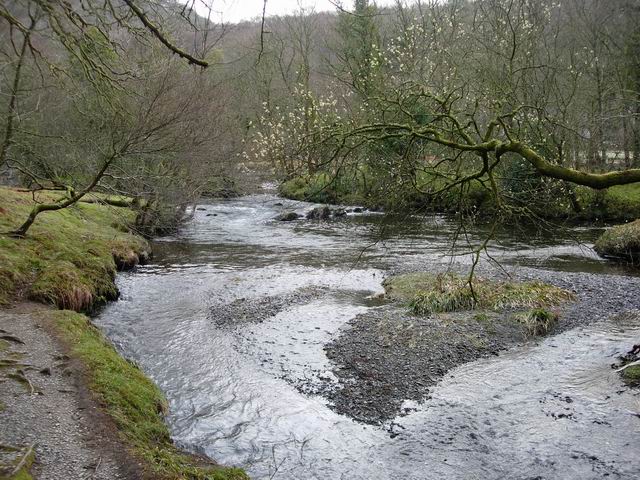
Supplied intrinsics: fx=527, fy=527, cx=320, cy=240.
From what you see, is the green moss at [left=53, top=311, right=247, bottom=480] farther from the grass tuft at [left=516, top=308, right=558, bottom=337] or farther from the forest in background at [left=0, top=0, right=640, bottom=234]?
the grass tuft at [left=516, top=308, right=558, bottom=337]

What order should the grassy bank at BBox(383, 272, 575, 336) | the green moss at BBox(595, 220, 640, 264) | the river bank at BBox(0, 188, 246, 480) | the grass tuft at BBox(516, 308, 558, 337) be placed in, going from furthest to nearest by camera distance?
the green moss at BBox(595, 220, 640, 264) → the grassy bank at BBox(383, 272, 575, 336) → the grass tuft at BBox(516, 308, 558, 337) → the river bank at BBox(0, 188, 246, 480)

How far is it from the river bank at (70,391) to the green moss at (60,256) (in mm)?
33

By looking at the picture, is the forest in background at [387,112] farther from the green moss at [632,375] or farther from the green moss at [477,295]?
the green moss at [632,375]

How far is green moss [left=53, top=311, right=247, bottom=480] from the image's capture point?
5281mm

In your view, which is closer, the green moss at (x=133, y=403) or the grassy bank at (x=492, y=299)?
the green moss at (x=133, y=403)

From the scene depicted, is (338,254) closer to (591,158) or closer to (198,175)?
(198,175)

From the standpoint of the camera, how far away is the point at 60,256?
12.6 m

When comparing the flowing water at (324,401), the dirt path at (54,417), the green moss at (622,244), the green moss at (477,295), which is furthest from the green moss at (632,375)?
the green moss at (622,244)

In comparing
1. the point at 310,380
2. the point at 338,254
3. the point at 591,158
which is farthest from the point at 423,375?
the point at 591,158

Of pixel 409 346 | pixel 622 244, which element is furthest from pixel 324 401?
pixel 622 244

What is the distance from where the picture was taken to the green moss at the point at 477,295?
1141 cm

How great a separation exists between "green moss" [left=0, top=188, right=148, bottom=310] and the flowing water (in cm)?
75

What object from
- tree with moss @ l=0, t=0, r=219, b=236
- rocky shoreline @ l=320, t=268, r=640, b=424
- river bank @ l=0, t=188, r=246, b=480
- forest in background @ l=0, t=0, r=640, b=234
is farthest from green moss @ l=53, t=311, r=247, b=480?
forest in background @ l=0, t=0, r=640, b=234

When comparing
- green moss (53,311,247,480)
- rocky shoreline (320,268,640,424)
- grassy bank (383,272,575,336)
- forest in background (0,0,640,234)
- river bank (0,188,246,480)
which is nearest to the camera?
river bank (0,188,246,480)
